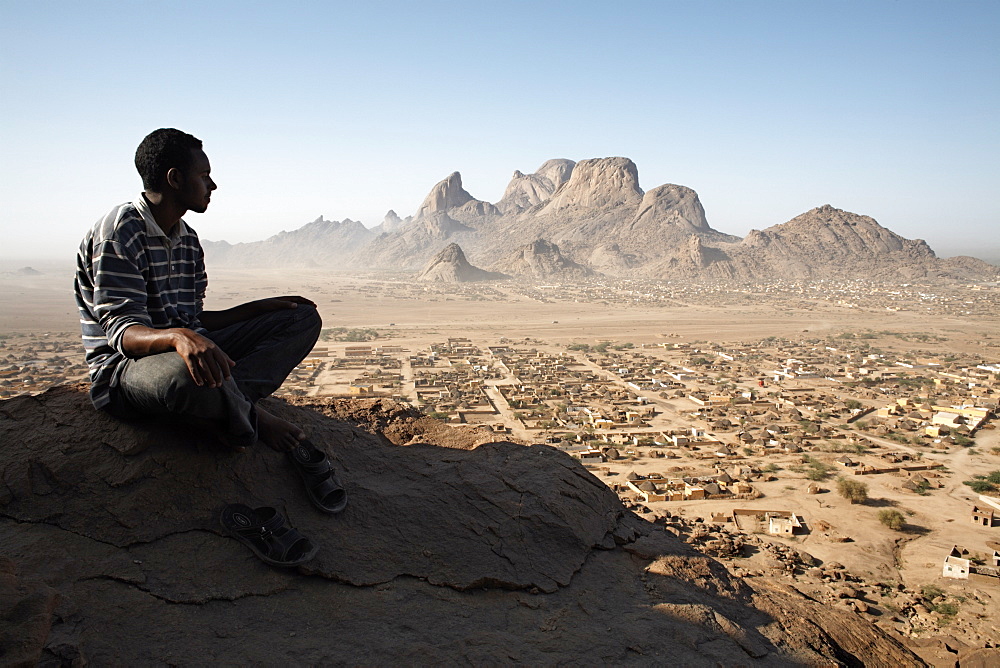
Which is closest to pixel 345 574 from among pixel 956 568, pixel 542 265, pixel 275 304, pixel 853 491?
pixel 275 304

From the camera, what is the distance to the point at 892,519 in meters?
10.8

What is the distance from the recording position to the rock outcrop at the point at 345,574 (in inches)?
82.9

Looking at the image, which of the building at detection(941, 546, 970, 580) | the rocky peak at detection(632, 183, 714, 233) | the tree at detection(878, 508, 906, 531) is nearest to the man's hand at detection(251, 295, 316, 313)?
the building at detection(941, 546, 970, 580)

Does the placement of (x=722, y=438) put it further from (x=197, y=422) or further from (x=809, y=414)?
(x=197, y=422)

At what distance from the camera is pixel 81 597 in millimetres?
2100

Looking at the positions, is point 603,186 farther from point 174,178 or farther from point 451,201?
point 174,178

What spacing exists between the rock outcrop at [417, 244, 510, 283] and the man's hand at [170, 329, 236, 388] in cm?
7955

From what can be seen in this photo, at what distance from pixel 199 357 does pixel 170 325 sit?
79 cm

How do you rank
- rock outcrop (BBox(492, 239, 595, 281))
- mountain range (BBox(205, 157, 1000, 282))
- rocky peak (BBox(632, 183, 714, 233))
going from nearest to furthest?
mountain range (BBox(205, 157, 1000, 282))
rock outcrop (BBox(492, 239, 595, 281))
rocky peak (BBox(632, 183, 714, 233))

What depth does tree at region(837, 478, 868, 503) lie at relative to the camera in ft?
39.2

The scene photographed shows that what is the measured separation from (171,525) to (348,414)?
2.35 metres

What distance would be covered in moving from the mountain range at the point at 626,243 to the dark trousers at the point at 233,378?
7925 centimetres

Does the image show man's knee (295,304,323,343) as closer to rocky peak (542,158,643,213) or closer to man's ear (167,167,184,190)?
man's ear (167,167,184,190)

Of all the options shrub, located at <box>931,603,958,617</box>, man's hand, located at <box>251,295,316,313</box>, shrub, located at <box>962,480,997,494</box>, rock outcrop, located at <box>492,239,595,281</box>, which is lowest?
shrub, located at <box>931,603,958,617</box>
